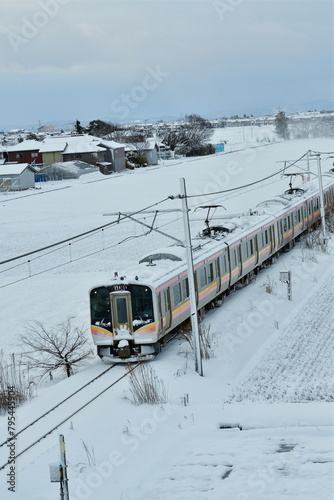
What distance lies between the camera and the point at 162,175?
277 ft

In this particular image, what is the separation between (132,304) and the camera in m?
18.9

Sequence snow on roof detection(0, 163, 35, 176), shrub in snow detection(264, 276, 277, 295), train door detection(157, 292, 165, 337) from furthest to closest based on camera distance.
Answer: snow on roof detection(0, 163, 35, 176)
shrub in snow detection(264, 276, 277, 295)
train door detection(157, 292, 165, 337)

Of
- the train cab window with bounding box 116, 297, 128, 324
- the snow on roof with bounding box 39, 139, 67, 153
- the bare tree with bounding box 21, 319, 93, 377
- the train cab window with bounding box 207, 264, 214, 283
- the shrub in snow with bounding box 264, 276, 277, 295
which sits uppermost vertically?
the snow on roof with bounding box 39, 139, 67, 153

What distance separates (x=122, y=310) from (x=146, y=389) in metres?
3.38

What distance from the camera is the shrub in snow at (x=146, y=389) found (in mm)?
16016

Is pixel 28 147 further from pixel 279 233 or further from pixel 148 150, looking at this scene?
pixel 279 233

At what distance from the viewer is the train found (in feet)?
62.0

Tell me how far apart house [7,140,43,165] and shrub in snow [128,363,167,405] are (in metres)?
80.4

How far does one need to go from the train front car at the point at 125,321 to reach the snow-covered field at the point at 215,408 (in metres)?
0.54

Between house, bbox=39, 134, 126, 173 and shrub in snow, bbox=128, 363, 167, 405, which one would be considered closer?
shrub in snow, bbox=128, 363, 167, 405

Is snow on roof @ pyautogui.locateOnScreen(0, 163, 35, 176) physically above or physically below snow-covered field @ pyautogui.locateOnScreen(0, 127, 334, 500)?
above

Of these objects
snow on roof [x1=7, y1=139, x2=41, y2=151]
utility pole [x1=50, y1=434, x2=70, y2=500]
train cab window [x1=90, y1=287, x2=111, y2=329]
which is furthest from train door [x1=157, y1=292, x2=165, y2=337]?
snow on roof [x1=7, y1=139, x2=41, y2=151]

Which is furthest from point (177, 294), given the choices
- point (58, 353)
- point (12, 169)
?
point (12, 169)

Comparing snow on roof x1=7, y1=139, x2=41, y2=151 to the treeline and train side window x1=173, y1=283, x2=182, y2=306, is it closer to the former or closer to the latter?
the treeline
